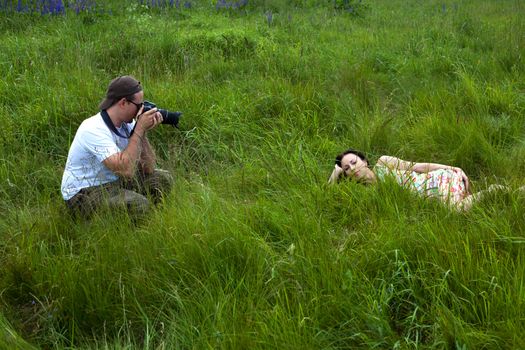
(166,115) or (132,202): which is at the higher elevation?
(166,115)

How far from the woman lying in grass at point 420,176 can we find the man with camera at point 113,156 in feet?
4.04

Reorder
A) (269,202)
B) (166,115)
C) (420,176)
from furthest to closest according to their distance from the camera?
(166,115)
(420,176)
(269,202)

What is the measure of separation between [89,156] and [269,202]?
125cm

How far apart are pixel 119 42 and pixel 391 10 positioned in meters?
5.62

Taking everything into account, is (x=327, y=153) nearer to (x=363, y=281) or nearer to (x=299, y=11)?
(x=363, y=281)

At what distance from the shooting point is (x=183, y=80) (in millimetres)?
5645

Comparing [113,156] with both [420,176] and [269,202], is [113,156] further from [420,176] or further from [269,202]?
[420,176]

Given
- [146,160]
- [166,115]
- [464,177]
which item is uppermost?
[166,115]

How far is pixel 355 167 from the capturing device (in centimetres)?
359

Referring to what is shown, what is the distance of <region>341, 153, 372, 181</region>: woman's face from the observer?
3521mm

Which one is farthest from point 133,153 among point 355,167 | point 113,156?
point 355,167

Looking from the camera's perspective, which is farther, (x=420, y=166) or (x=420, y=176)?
(x=420, y=166)

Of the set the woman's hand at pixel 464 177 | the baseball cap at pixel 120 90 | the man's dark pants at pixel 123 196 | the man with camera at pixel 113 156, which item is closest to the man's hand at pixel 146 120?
the man with camera at pixel 113 156

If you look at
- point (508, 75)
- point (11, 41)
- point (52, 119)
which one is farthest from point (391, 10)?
point (52, 119)
